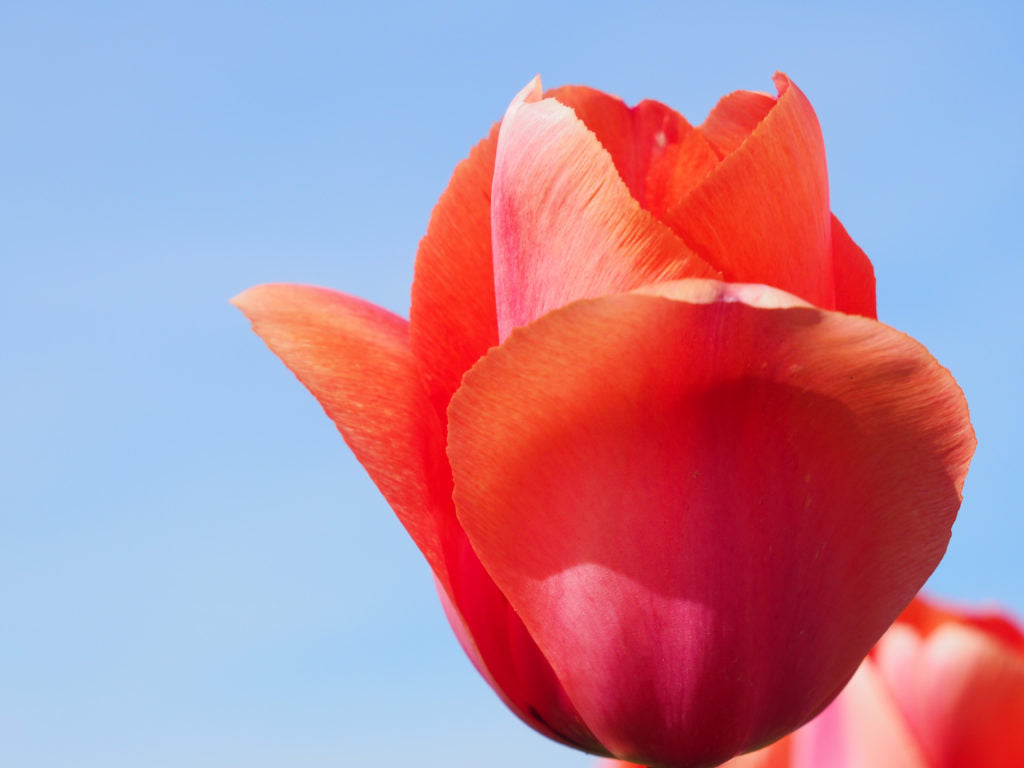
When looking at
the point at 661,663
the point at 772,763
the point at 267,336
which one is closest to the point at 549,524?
the point at 661,663

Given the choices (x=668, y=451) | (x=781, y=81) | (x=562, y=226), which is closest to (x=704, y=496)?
(x=668, y=451)

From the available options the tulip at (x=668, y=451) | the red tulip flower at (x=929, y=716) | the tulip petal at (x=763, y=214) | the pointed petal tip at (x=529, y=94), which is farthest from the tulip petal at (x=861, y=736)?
the pointed petal tip at (x=529, y=94)

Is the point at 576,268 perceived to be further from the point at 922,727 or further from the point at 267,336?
the point at 922,727

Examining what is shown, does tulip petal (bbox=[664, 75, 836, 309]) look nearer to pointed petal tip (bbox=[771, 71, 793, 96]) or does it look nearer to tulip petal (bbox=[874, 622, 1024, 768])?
pointed petal tip (bbox=[771, 71, 793, 96])

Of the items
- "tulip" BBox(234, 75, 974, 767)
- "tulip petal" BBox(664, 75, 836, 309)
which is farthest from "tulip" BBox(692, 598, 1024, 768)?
"tulip petal" BBox(664, 75, 836, 309)

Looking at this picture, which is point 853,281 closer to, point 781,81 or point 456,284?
point 781,81
